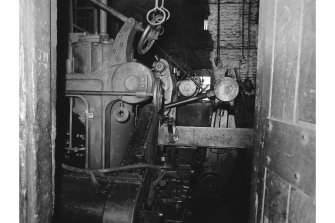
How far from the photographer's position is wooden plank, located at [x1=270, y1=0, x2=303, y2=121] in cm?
114

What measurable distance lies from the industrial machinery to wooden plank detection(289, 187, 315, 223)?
1.47 m

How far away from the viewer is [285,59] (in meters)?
1.23

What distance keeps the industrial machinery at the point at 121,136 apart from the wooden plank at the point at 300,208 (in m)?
1.47

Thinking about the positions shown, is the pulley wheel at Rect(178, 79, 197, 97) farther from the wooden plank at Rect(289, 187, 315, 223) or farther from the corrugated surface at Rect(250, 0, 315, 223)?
the wooden plank at Rect(289, 187, 315, 223)

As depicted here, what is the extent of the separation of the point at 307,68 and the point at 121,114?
2.61 metres

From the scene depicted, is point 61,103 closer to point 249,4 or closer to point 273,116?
point 273,116

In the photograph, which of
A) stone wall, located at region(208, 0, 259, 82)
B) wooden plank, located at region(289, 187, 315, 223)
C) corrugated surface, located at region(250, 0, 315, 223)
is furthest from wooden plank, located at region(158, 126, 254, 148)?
stone wall, located at region(208, 0, 259, 82)

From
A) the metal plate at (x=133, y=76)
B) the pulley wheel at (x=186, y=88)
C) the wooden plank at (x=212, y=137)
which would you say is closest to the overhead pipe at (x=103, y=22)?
the metal plate at (x=133, y=76)

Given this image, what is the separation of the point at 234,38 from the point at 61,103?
623 cm

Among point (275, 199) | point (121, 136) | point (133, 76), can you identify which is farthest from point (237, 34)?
point (275, 199)

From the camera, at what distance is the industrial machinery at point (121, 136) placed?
2461mm

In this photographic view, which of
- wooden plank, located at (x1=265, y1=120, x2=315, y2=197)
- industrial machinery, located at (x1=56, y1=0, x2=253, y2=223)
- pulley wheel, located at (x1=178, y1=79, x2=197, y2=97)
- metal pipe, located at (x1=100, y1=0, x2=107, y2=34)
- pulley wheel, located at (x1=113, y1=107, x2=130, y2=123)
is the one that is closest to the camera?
wooden plank, located at (x1=265, y1=120, x2=315, y2=197)

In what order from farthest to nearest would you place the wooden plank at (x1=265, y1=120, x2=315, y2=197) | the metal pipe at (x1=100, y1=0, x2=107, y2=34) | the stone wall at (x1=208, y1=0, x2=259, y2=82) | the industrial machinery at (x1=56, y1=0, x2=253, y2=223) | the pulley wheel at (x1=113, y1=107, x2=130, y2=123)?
the stone wall at (x1=208, y1=0, x2=259, y2=82) < the metal pipe at (x1=100, y1=0, x2=107, y2=34) < the pulley wheel at (x1=113, y1=107, x2=130, y2=123) < the industrial machinery at (x1=56, y1=0, x2=253, y2=223) < the wooden plank at (x1=265, y1=120, x2=315, y2=197)

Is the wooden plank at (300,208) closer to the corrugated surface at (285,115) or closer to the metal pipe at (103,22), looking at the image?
the corrugated surface at (285,115)
